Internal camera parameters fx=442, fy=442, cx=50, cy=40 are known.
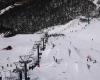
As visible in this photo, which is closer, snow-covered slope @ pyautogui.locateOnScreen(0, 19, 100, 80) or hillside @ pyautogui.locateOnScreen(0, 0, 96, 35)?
snow-covered slope @ pyautogui.locateOnScreen(0, 19, 100, 80)

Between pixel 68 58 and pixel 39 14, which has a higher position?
pixel 39 14

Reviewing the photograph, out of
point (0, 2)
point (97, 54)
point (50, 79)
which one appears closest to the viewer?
point (50, 79)

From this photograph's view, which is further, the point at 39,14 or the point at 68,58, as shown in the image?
the point at 39,14

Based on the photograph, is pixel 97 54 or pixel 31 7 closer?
pixel 97 54

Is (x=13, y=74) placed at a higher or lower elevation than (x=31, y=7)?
lower

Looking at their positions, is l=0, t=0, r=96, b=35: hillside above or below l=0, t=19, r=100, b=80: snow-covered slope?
above

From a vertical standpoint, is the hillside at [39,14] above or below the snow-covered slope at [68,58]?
above

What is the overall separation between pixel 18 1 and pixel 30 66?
90657mm

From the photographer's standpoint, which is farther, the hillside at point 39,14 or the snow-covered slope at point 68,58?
the hillside at point 39,14

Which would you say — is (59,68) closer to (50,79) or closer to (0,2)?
(50,79)

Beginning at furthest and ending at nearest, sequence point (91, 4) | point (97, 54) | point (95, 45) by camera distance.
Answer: point (91, 4)
point (95, 45)
point (97, 54)

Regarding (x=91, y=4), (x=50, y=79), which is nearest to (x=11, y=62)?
(x=50, y=79)

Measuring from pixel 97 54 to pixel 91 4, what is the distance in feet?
380

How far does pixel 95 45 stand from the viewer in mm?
83812
